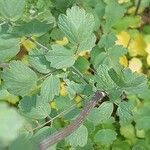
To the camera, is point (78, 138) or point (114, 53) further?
point (114, 53)

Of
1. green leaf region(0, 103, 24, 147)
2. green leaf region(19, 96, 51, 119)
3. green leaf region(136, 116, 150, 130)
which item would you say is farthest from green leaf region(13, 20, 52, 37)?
green leaf region(136, 116, 150, 130)

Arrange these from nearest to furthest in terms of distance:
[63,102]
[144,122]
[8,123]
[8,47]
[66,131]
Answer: [8,123] → [66,131] → [8,47] → [63,102] → [144,122]

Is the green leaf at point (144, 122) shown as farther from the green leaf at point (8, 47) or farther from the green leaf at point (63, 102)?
the green leaf at point (8, 47)

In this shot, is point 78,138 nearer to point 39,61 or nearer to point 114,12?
point 39,61

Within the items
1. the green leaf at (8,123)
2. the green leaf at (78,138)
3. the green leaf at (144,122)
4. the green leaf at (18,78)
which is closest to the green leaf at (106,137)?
the green leaf at (144,122)

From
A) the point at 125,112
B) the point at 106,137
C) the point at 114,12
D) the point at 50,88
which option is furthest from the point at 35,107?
the point at 114,12

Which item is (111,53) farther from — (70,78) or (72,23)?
(72,23)
